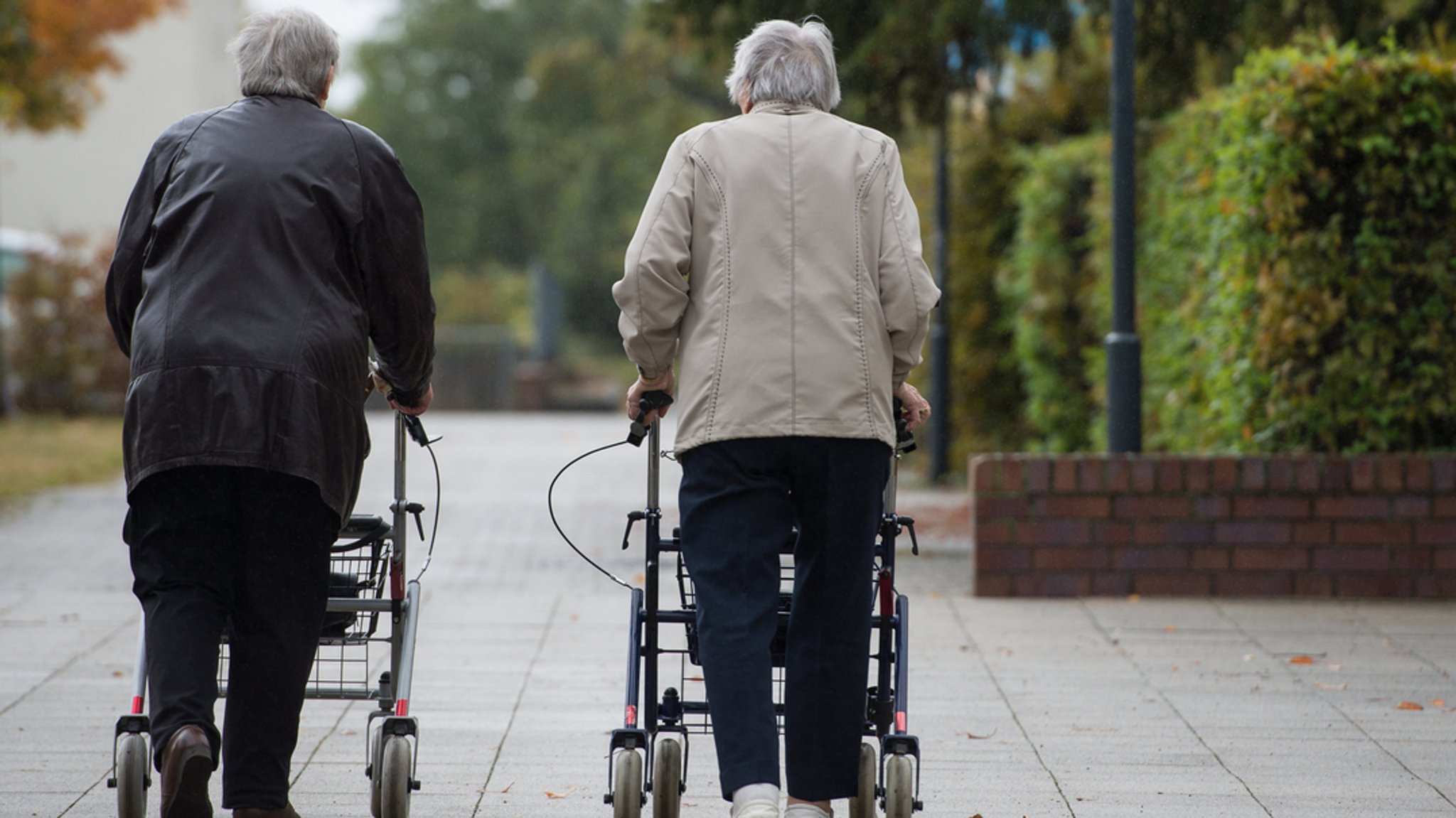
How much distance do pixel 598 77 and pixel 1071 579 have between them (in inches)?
813

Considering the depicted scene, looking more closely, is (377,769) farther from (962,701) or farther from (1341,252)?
(1341,252)

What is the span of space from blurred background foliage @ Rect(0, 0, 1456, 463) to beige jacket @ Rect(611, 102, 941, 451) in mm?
4135

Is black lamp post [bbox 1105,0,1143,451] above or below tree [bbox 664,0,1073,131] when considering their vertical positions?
below

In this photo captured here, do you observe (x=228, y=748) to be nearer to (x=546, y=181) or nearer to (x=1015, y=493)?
(x=1015, y=493)

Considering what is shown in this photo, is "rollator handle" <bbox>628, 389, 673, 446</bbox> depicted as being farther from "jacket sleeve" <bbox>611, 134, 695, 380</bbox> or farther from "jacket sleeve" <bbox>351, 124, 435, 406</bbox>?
"jacket sleeve" <bbox>351, 124, 435, 406</bbox>

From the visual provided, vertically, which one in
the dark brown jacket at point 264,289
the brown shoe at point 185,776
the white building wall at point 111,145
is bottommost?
the brown shoe at point 185,776

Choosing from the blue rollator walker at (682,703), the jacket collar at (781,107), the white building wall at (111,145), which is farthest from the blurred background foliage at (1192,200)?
the white building wall at (111,145)

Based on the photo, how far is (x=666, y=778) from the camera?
11.8 ft

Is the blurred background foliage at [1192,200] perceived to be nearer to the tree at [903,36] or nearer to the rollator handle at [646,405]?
the tree at [903,36]

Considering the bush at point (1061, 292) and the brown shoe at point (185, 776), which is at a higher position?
the bush at point (1061, 292)

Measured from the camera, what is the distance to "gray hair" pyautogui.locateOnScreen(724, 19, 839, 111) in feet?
12.0

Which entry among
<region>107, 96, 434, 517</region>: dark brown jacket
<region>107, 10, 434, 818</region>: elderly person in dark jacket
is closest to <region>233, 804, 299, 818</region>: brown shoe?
<region>107, 10, 434, 818</region>: elderly person in dark jacket

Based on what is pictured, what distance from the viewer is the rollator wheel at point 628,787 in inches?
140

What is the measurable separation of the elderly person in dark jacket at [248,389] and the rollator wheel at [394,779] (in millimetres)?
217
